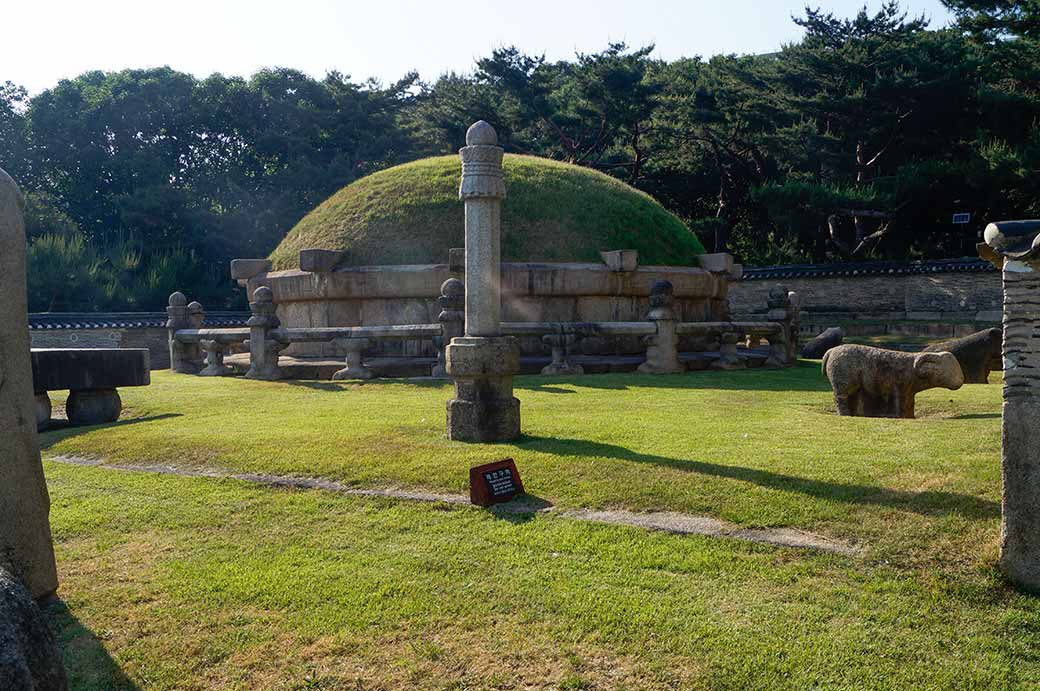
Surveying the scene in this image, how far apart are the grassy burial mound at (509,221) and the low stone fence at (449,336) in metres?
1.96

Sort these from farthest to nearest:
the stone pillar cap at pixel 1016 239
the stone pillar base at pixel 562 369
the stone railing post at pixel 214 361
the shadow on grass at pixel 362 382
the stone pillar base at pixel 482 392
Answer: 1. the stone railing post at pixel 214 361
2. the stone pillar base at pixel 562 369
3. the shadow on grass at pixel 362 382
4. the stone pillar base at pixel 482 392
5. the stone pillar cap at pixel 1016 239

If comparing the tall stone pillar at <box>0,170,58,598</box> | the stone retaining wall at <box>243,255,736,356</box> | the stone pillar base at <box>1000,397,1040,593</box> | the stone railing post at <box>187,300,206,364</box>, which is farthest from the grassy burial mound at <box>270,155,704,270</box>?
the stone pillar base at <box>1000,397,1040,593</box>

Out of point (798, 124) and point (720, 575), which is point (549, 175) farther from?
point (798, 124)

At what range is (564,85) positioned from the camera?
116ft

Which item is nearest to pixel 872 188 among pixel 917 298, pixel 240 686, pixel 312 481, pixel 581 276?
pixel 917 298

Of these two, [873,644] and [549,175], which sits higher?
[549,175]

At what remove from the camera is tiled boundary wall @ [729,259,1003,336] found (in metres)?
25.5

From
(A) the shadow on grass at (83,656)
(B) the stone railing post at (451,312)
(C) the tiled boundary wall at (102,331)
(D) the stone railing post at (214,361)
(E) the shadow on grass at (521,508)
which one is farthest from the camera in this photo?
(C) the tiled boundary wall at (102,331)

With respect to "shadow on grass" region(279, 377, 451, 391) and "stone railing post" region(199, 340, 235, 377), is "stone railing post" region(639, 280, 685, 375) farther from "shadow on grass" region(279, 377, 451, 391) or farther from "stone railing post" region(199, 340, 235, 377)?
"stone railing post" region(199, 340, 235, 377)

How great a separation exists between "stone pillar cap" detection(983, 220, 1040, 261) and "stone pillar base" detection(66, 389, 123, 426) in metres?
8.82

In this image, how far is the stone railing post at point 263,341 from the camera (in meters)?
12.8

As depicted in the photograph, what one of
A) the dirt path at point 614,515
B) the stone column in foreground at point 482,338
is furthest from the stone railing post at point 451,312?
the dirt path at point 614,515

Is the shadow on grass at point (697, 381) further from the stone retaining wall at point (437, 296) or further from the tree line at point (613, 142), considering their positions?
the tree line at point (613, 142)

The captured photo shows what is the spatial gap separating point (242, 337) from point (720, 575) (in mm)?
11031
